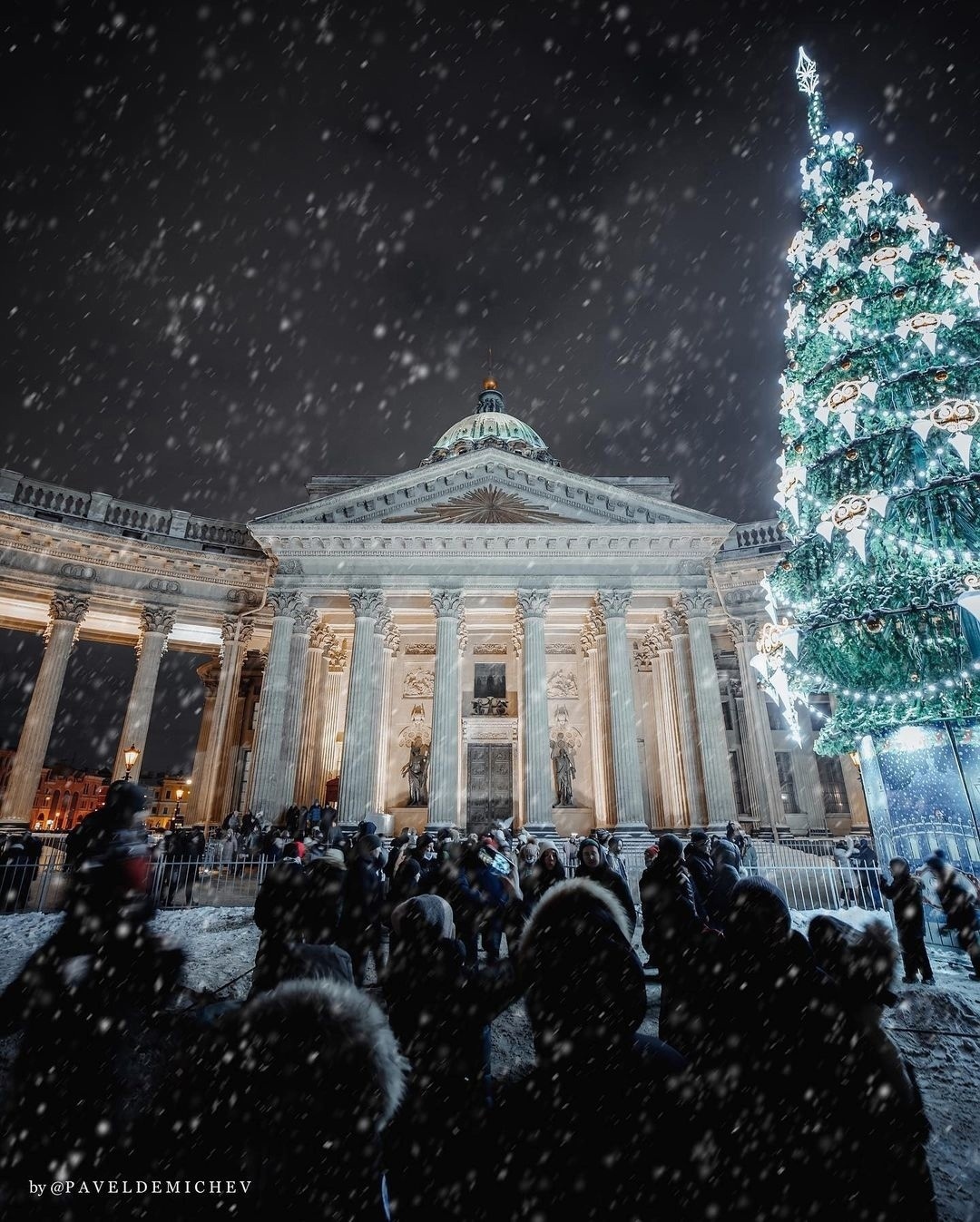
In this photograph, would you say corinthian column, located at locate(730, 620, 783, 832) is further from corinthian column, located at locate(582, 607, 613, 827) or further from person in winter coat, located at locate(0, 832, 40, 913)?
person in winter coat, located at locate(0, 832, 40, 913)

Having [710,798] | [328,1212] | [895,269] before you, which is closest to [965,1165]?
[328,1212]

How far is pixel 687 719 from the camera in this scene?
21797 millimetres

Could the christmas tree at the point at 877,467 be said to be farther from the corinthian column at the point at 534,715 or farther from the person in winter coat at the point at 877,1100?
the person in winter coat at the point at 877,1100

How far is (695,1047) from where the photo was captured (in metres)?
3.25

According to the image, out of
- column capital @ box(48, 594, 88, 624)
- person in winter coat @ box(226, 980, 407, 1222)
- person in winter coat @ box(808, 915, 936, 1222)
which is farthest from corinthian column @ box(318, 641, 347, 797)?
person in winter coat @ box(226, 980, 407, 1222)

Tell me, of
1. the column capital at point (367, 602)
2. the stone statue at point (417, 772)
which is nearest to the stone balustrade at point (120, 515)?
the column capital at point (367, 602)

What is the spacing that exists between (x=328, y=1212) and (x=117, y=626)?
30.5 metres

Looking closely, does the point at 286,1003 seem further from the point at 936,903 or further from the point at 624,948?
the point at 936,903

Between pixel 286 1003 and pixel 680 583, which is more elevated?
pixel 680 583

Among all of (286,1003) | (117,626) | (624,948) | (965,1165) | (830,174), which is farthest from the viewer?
(117,626)

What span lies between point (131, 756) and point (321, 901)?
19.9 m

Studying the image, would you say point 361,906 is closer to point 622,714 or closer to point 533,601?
point 622,714

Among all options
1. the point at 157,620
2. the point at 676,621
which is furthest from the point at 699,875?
the point at 157,620

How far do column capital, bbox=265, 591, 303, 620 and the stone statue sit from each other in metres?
7.92
